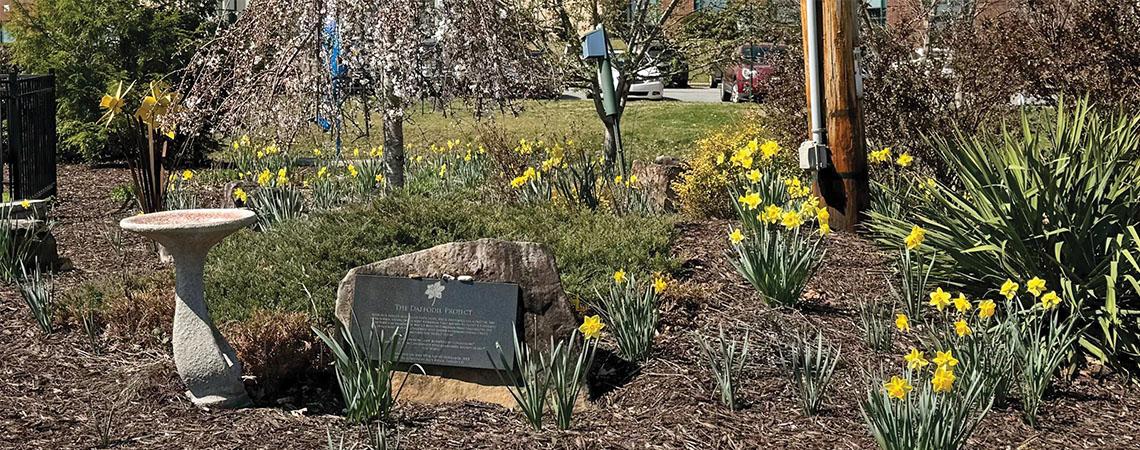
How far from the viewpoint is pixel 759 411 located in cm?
493

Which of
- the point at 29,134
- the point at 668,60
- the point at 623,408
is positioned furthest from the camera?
the point at 668,60

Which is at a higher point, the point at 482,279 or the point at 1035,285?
the point at 482,279

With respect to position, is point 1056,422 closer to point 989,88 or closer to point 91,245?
point 989,88

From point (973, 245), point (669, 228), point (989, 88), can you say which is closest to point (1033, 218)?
point (973, 245)

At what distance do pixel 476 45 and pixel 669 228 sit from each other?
2.54 metres

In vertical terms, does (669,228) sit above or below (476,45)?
below

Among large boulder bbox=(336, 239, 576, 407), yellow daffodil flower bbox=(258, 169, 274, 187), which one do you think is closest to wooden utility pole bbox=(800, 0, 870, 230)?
large boulder bbox=(336, 239, 576, 407)

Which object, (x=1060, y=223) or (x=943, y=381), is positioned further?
(x=1060, y=223)

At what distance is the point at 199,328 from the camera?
5000 mm

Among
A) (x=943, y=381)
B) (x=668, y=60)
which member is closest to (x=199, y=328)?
(x=943, y=381)

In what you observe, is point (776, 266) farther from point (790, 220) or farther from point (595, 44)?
point (595, 44)

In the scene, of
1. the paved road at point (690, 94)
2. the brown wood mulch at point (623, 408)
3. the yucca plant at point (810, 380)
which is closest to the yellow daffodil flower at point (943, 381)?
the brown wood mulch at point (623, 408)

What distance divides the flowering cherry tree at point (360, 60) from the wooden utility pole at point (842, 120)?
8.52 ft

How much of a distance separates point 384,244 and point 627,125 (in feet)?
38.3
